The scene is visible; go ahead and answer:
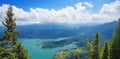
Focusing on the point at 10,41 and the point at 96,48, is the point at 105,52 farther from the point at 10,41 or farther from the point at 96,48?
the point at 10,41

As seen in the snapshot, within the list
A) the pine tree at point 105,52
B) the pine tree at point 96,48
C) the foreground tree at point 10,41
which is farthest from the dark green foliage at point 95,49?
the foreground tree at point 10,41

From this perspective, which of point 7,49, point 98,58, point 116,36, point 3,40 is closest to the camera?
point 7,49

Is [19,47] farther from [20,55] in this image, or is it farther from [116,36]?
[116,36]

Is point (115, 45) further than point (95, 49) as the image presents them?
No

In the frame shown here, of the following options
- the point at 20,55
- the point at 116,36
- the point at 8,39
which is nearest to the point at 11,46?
A: the point at 8,39

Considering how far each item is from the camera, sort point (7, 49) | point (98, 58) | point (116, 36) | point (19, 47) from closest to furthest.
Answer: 1. point (7, 49)
2. point (19, 47)
3. point (116, 36)
4. point (98, 58)

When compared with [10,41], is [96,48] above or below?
below

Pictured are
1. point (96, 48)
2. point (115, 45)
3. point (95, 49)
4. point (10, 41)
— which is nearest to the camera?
point (10, 41)

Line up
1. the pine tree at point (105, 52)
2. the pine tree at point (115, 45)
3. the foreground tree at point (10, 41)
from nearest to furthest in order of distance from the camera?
1. the foreground tree at point (10, 41)
2. the pine tree at point (115, 45)
3. the pine tree at point (105, 52)

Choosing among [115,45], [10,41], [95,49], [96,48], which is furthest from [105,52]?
[10,41]

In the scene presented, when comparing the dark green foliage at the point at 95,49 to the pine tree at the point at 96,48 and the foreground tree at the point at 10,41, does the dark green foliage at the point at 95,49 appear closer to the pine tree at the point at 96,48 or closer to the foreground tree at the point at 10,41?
the pine tree at the point at 96,48

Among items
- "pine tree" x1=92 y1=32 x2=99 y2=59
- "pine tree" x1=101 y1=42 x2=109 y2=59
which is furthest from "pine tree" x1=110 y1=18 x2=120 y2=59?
"pine tree" x1=92 y1=32 x2=99 y2=59
